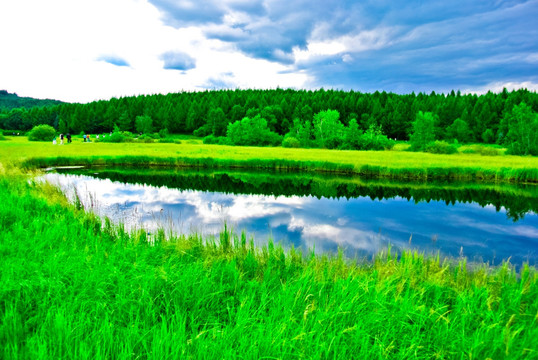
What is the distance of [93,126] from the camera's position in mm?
106062

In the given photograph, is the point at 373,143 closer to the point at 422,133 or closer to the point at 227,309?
the point at 422,133

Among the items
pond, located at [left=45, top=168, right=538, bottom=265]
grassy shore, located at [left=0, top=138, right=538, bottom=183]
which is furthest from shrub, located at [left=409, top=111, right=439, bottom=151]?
pond, located at [left=45, top=168, right=538, bottom=265]

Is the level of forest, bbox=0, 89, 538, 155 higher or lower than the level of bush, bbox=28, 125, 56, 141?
higher

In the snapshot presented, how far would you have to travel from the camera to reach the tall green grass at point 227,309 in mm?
3209

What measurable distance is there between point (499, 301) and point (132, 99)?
463 feet

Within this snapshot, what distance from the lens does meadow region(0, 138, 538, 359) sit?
3213 mm

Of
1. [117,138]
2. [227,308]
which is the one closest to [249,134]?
[117,138]

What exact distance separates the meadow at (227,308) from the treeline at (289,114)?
7541 cm

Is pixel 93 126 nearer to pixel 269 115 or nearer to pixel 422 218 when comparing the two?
pixel 269 115

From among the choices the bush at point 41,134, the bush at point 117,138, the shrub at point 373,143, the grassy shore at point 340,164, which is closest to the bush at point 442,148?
the shrub at point 373,143

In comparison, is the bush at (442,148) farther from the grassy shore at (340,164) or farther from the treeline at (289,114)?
the treeline at (289,114)

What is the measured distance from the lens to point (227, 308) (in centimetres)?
408

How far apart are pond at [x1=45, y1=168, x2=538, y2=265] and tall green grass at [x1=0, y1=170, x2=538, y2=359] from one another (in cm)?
269

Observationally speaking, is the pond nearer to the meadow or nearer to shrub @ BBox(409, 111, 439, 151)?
the meadow
